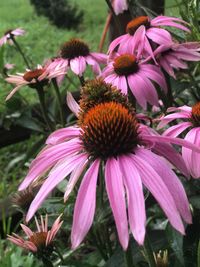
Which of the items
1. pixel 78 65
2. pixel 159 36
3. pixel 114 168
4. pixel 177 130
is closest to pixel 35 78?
pixel 78 65

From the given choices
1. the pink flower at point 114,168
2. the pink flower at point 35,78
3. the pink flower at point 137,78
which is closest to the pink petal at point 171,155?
the pink flower at point 114,168

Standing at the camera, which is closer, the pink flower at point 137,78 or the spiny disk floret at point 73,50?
the pink flower at point 137,78

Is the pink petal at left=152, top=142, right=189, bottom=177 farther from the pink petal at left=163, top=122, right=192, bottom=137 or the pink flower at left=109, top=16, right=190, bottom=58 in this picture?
the pink flower at left=109, top=16, right=190, bottom=58

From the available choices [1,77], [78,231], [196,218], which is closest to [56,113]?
[1,77]

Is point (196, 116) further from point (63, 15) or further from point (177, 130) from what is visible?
point (63, 15)

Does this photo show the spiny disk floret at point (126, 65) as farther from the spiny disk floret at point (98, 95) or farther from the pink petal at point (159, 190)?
the pink petal at point (159, 190)

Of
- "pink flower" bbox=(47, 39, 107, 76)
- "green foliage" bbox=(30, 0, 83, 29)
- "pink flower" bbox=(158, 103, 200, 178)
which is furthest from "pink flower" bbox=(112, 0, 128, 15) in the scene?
"green foliage" bbox=(30, 0, 83, 29)

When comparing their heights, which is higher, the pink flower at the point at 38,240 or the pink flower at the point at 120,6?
the pink flower at the point at 120,6

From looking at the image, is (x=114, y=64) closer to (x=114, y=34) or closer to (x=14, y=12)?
(x=114, y=34)
